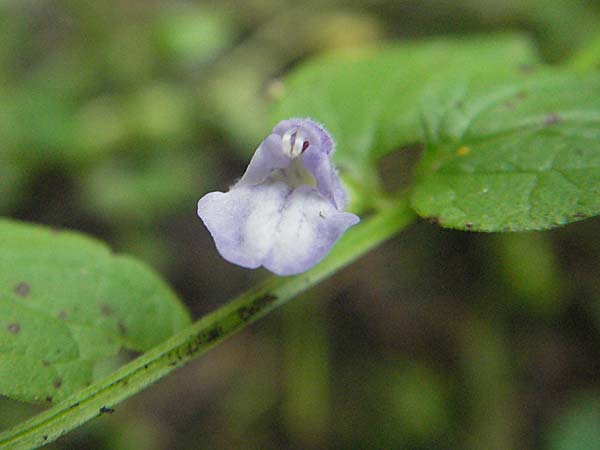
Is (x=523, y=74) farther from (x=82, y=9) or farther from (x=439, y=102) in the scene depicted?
(x=82, y=9)

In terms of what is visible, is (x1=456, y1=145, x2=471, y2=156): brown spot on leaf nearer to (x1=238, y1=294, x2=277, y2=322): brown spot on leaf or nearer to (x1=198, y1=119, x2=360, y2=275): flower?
(x1=198, y1=119, x2=360, y2=275): flower

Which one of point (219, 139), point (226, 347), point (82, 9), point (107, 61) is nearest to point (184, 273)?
point (226, 347)

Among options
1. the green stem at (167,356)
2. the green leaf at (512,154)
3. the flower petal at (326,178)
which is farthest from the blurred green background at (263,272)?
the green stem at (167,356)

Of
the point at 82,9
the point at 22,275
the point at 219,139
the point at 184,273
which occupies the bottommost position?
the point at 22,275

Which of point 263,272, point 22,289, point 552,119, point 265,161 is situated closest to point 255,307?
point 265,161

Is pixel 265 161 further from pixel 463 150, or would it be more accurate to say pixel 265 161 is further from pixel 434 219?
pixel 463 150
